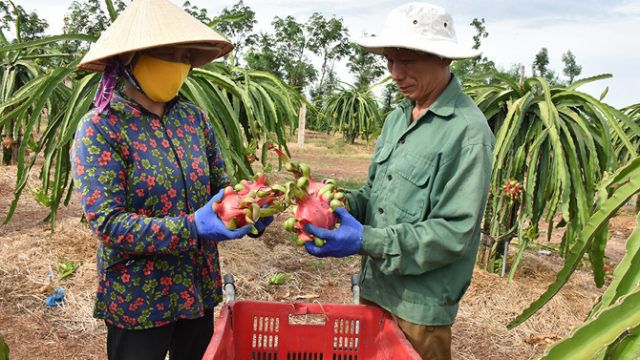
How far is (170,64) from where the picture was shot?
1509mm

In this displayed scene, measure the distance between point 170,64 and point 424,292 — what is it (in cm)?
115

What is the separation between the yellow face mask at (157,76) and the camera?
1477 millimetres

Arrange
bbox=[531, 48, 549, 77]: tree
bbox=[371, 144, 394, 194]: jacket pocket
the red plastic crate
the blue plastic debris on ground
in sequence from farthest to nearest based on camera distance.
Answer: bbox=[531, 48, 549, 77]: tree < the blue plastic debris on ground < bbox=[371, 144, 394, 194]: jacket pocket < the red plastic crate

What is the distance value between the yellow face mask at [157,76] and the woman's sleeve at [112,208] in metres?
0.20

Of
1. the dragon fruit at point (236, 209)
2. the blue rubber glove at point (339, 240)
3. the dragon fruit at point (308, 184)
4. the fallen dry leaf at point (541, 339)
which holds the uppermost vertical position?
the dragon fruit at point (308, 184)

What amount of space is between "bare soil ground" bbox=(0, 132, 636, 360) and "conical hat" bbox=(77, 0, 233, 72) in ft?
6.72

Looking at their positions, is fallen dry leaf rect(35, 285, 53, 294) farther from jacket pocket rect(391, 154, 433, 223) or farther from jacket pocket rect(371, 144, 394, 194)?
jacket pocket rect(391, 154, 433, 223)

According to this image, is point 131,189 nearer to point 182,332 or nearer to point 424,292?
point 182,332

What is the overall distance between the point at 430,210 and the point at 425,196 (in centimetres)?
5

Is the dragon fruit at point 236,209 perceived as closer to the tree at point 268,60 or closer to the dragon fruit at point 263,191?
the dragon fruit at point 263,191

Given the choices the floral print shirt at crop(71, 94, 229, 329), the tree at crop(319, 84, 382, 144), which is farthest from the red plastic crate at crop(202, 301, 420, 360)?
the tree at crop(319, 84, 382, 144)

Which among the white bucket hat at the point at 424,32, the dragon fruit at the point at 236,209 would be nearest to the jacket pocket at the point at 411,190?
the white bucket hat at the point at 424,32

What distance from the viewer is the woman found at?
1.35 m

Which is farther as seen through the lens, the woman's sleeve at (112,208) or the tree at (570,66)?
the tree at (570,66)
